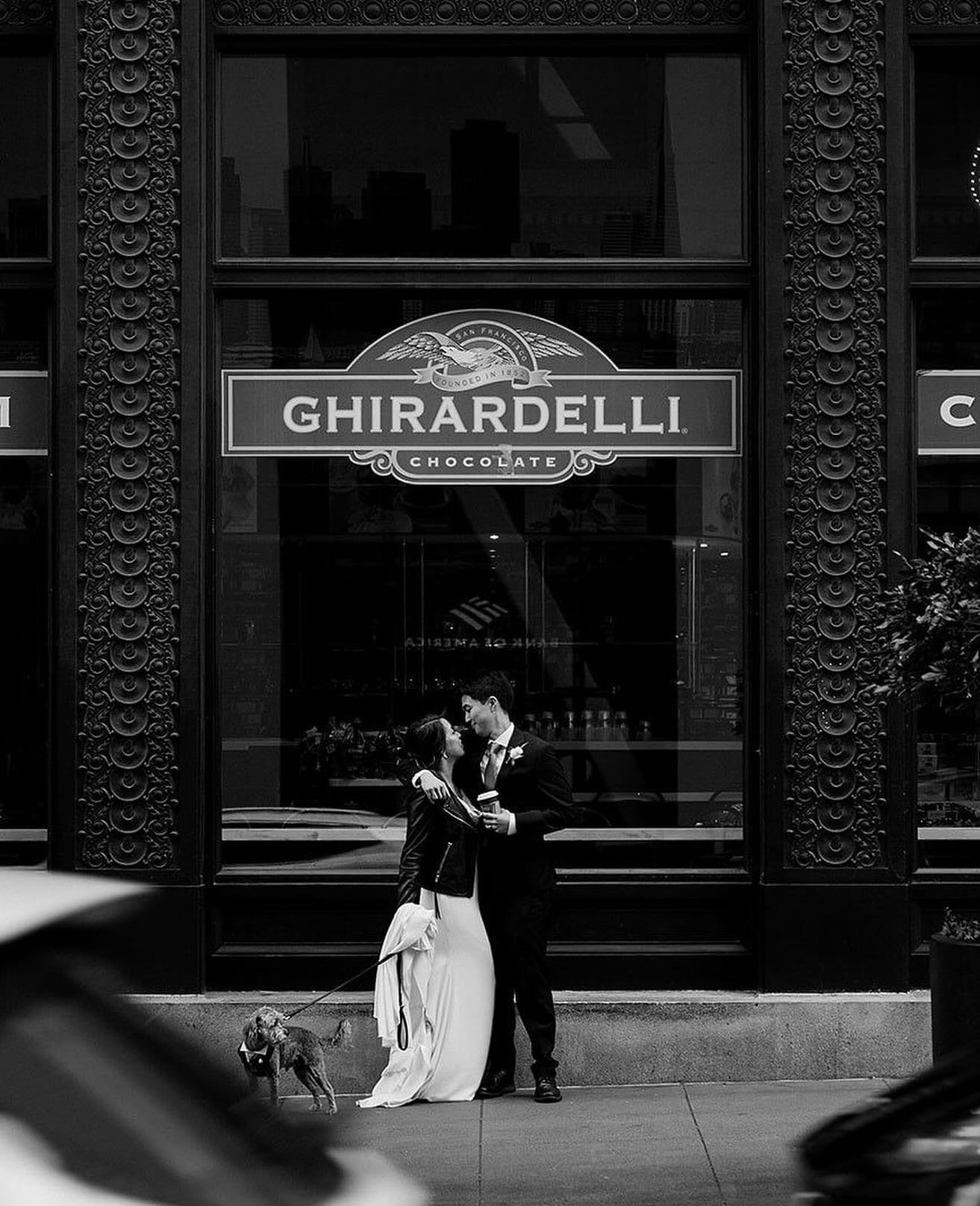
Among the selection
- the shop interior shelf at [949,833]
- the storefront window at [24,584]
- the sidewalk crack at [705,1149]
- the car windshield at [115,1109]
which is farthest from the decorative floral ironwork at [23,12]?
the car windshield at [115,1109]

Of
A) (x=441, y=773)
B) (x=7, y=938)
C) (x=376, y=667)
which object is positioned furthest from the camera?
(x=376, y=667)

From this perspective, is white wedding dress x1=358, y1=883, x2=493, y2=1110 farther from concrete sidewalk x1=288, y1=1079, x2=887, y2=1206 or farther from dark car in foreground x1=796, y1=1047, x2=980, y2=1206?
dark car in foreground x1=796, y1=1047, x2=980, y2=1206

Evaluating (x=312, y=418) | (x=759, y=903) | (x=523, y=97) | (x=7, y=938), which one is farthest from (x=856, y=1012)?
(x=7, y=938)

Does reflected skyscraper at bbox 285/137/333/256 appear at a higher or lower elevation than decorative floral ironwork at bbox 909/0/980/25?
lower

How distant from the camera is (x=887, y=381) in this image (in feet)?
29.9

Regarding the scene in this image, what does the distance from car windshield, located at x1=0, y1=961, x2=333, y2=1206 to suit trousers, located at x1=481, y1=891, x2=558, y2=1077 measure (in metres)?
5.80

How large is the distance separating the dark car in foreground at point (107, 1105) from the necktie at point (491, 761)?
5.84 meters

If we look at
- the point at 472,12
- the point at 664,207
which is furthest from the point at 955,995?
the point at 472,12

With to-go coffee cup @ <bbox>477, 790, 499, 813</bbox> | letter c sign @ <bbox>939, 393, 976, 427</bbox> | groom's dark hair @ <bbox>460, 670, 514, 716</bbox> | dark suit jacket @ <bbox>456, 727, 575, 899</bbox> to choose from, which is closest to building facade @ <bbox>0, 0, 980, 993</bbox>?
letter c sign @ <bbox>939, 393, 976, 427</bbox>

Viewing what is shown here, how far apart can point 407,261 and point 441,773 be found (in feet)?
9.67

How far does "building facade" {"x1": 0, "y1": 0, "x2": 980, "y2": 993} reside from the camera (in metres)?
9.10

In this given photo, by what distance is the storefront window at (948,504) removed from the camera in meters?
9.28

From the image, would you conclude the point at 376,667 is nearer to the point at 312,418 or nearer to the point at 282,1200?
the point at 312,418

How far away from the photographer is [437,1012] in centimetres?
852
